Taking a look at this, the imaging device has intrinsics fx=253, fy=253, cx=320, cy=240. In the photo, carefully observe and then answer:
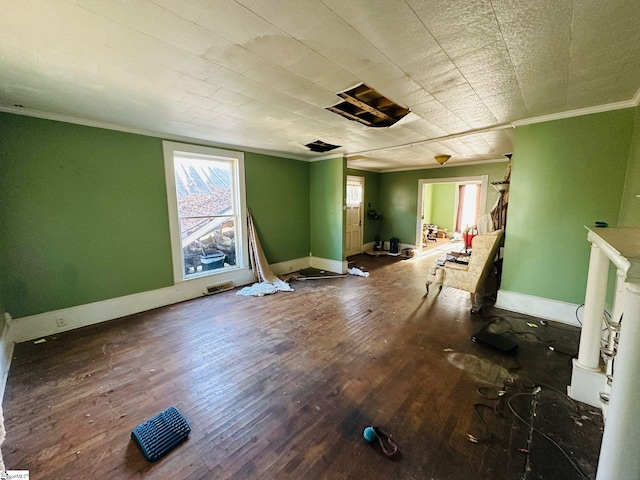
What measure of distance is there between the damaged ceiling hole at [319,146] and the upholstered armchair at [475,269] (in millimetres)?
2754

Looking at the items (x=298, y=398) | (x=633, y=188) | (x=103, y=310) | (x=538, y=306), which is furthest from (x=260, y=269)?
(x=633, y=188)

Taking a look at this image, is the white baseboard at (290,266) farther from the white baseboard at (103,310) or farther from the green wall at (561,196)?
the green wall at (561,196)

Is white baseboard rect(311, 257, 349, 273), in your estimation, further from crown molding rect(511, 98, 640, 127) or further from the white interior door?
crown molding rect(511, 98, 640, 127)

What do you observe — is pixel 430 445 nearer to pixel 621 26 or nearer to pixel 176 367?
pixel 176 367

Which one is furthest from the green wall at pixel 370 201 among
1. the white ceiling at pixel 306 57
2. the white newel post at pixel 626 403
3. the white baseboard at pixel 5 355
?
the white baseboard at pixel 5 355

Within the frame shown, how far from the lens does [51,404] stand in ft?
6.40

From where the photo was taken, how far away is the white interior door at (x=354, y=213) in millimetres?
7090

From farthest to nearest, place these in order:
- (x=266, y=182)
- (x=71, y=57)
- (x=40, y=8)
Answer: (x=266, y=182) → (x=71, y=57) → (x=40, y=8)

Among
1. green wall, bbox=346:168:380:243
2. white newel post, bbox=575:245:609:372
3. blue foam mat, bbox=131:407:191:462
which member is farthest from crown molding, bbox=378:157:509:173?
blue foam mat, bbox=131:407:191:462

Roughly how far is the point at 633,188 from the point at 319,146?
3877mm

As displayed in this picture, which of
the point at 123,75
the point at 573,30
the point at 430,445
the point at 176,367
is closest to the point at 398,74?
the point at 573,30

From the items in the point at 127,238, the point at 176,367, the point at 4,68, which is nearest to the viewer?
the point at 4,68

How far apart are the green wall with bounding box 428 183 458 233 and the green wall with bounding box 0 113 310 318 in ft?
31.2

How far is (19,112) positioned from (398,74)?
384cm
